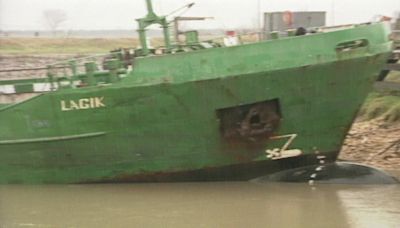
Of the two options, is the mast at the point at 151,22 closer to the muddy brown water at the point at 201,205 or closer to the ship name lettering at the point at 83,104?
the ship name lettering at the point at 83,104

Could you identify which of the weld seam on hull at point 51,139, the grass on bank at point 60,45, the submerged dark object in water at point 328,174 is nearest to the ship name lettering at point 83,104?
the weld seam on hull at point 51,139

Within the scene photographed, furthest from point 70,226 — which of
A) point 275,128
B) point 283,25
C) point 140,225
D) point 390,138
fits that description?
point 283,25

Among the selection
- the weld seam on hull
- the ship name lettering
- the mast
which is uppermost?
the mast

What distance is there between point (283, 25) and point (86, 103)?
23.6ft

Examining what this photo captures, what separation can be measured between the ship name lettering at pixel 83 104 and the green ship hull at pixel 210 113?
0.04 ft

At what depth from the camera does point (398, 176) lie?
830 centimetres

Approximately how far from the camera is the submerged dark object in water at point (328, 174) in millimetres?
8141

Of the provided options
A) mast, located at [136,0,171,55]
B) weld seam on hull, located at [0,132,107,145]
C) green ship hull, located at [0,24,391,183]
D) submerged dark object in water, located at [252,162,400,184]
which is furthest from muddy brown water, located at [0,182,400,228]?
mast, located at [136,0,171,55]

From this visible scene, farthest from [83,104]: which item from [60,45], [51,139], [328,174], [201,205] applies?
[60,45]

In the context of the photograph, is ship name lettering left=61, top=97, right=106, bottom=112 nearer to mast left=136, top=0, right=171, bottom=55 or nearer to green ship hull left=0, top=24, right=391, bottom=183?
green ship hull left=0, top=24, right=391, bottom=183

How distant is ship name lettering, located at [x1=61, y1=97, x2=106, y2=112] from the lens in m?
7.94

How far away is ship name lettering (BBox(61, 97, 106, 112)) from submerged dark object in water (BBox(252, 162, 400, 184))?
225cm

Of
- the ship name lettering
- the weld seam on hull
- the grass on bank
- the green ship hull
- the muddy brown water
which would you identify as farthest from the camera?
the grass on bank

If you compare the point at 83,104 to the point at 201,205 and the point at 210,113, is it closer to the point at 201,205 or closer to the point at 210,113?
the point at 210,113
